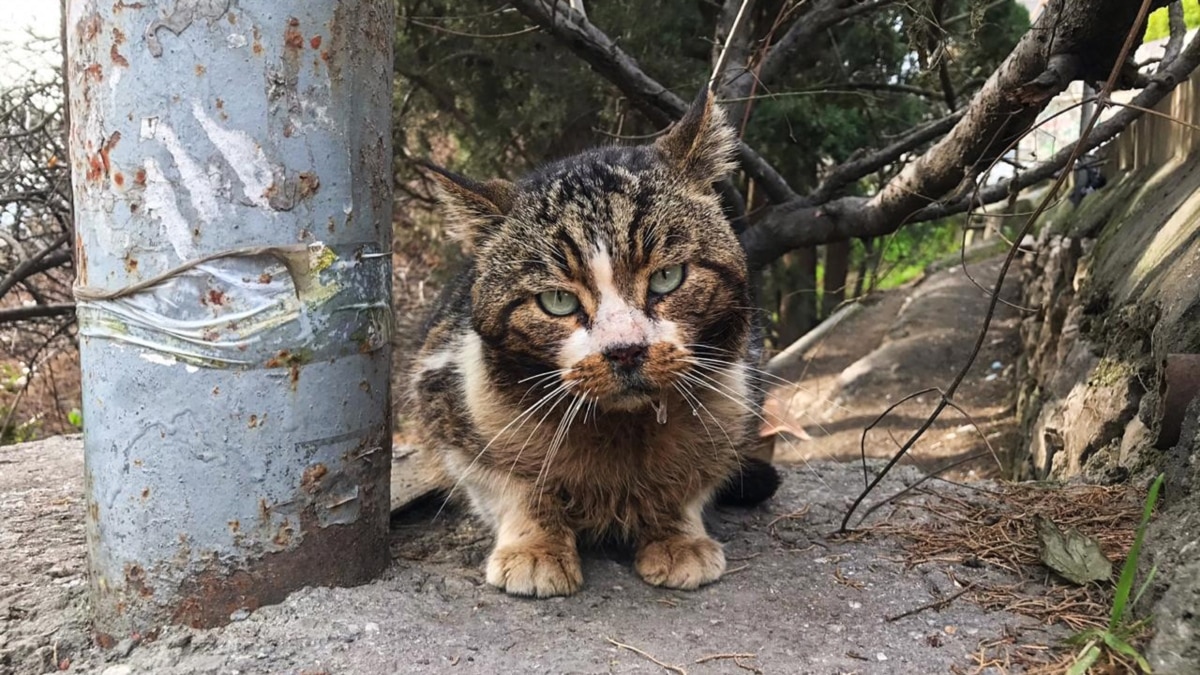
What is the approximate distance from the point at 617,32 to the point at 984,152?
2365mm

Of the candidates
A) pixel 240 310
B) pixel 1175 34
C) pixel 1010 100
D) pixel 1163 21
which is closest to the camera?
pixel 240 310

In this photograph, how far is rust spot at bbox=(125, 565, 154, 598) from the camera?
1967 millimetres

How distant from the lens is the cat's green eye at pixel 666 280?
2.29 m

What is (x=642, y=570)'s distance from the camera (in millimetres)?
2518

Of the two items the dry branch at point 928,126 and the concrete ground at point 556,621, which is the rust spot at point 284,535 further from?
the dry branch at point 928,126

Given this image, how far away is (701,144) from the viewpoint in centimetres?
258

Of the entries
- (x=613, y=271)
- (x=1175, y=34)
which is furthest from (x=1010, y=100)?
(x=613, y=271)

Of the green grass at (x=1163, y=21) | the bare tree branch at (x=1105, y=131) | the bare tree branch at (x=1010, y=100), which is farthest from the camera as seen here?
the green grass at (x=1163, y=21)

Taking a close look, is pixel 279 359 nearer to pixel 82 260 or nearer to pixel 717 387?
pixel 82 260

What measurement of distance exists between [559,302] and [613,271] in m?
0.19

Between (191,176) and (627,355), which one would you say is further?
(627,355)

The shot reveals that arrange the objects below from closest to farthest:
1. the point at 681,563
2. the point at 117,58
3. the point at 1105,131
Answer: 1. the point at 117,58
2. the point at 681,563
3. the point at 1105,131

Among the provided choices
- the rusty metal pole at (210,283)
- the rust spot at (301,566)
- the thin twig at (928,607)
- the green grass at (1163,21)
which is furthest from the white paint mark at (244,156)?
the green grass at (1163,21)

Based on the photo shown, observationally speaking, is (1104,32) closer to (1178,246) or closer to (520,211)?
(1178,246)
